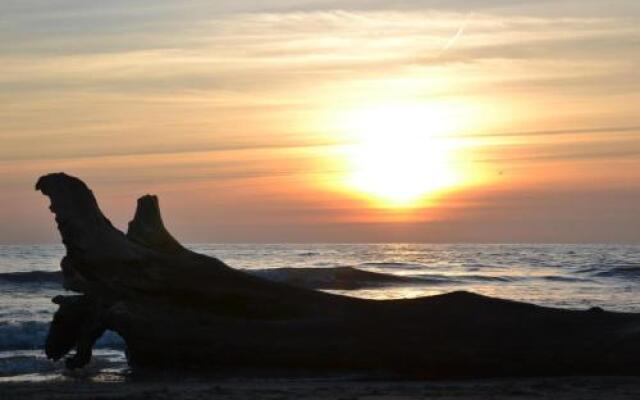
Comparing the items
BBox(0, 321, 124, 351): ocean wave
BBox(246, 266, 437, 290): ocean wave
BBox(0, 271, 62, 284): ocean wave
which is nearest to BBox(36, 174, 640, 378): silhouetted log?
BBox(0, 321, 124, 351): ocean wave

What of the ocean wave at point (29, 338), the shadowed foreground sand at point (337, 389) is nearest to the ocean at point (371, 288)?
the ocean wave at point (29, 338)

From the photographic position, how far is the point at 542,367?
39.9 ft

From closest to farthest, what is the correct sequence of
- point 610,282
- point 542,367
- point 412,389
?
point 412,389, point 542,367, point 610,282

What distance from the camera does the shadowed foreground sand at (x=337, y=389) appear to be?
10492mm

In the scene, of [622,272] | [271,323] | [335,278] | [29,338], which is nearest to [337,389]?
[271,323]

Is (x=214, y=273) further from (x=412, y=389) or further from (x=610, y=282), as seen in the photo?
(x=610, y=282)

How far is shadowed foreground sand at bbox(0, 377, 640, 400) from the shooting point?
10492mm

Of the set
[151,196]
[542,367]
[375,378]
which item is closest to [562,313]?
[542,367]

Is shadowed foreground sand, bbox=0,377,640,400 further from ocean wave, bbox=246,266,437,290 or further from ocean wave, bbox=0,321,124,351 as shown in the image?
ocean wave, bbox=246,266,437,290

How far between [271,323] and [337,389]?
71.3 inches

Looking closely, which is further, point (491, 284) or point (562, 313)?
point (491, 284)

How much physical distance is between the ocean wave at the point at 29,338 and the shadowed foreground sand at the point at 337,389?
586cm

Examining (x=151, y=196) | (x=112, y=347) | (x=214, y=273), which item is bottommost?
(x=112, y=347)

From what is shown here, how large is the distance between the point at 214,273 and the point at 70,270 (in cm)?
195
